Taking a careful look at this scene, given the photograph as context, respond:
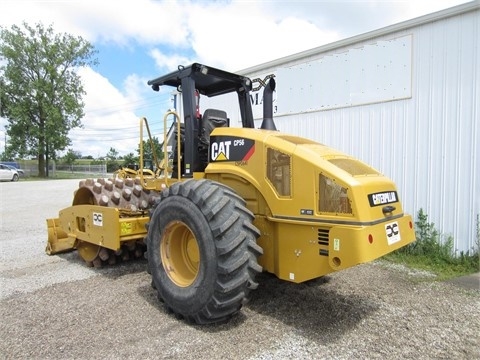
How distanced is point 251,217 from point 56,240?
4.48 metres

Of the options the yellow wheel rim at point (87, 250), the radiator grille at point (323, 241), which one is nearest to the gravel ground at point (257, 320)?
the yellow wheel rim at point (87, 250)

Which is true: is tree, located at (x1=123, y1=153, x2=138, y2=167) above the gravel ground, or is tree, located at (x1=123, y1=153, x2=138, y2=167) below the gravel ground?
above

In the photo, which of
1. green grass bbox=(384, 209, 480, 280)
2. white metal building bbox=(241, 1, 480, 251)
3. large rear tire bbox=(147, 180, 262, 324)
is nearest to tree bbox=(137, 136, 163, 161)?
large rear tire bbox=(147, 180, 262, 324)

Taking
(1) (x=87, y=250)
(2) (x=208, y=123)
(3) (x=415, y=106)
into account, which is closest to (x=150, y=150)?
(2) (x=208, y=123)

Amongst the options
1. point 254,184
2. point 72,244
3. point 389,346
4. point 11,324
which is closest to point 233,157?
point 254,184

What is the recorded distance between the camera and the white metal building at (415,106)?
6.12 meters

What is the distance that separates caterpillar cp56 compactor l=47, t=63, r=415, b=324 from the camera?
3436 mm

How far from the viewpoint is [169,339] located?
3.46 metres

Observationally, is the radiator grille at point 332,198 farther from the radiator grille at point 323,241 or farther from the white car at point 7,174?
the white car at point 7,174

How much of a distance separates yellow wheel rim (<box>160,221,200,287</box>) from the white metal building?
446cm

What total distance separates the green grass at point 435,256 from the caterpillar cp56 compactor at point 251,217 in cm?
257

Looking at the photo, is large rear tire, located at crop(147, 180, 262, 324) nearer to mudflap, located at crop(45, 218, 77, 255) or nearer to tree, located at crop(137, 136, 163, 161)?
tree, located at crop(137, 136, 163, 161)

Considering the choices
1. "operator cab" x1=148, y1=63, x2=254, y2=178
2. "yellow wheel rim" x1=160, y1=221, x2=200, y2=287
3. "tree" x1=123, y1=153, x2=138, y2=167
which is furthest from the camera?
"tree" x1=123, y1=153, x2=138, y2=167

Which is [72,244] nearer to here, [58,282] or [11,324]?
[58,282]
